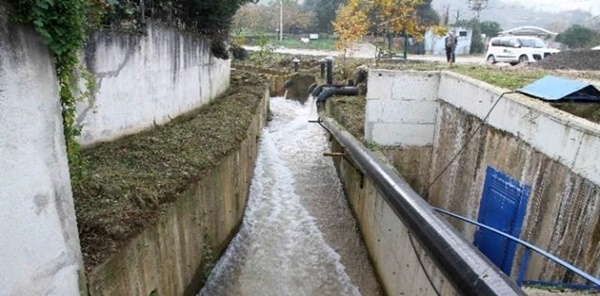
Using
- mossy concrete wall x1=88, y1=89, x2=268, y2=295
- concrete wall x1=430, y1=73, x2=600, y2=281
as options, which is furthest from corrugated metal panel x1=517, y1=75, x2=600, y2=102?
mossy concrete wall x1=88, y1=89, x2=268, y2=295

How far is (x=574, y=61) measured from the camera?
17.9 m

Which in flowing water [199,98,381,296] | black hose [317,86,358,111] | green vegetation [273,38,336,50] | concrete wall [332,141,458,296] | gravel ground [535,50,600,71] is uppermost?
green vegetation [273,38,336,50]

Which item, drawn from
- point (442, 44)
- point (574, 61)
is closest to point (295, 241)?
point (574, 61)

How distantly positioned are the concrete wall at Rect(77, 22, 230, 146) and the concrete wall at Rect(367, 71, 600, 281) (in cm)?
563

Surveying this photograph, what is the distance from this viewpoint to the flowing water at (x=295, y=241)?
8.86 meters

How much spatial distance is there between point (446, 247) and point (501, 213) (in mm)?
3054

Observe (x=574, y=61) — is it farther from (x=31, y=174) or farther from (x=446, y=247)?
(x=31, y=174)

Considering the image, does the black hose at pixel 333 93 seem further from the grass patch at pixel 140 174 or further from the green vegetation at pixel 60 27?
the green vegetation at pixel 60 27

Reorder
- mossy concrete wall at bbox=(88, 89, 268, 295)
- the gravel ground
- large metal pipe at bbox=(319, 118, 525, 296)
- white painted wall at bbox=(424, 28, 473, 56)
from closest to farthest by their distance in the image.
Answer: large metal pipe at bbox=(319, 118, 525, 296) → mossy concrete wall at bbox=(88, 89, 268, 295) → the gravel ground → white painted wall at bbox=(424, 28, 473, 56)

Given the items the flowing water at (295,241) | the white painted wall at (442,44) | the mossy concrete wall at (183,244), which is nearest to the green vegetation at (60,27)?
the mossy concrete wall at (183,244)

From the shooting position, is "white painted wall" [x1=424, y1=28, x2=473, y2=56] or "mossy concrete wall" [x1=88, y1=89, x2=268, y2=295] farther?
"white painted wall" [x1=424, y1=28, x2=473, y2=56]

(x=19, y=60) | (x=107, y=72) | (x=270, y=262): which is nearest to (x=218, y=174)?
(x=270, y=262)

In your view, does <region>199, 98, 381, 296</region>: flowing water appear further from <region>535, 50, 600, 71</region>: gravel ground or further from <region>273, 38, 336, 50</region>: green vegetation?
<region>273, 38, 336, 50</region>: green vegetation

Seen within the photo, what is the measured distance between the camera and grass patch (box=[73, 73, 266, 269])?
553cm
